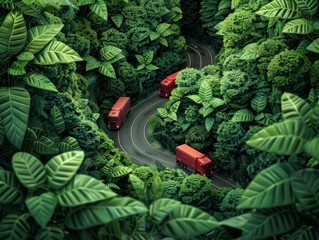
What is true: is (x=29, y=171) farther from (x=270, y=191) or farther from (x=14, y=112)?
(x=270, y=191)

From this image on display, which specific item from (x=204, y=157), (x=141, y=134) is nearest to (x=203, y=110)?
(x=204, y=157)

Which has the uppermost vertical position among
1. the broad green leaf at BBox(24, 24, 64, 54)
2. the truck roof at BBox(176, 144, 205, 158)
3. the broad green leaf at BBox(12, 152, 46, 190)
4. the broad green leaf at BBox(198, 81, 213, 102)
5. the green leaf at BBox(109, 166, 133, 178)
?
the broad green leaf at BBox(24, 24, 64, 54)

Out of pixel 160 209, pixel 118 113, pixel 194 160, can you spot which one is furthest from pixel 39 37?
pixel 118 113

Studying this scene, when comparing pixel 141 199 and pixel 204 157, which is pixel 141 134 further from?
pixel 141 199

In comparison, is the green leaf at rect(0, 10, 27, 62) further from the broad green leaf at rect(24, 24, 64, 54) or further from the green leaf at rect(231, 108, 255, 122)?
the green leaf at rect(231, 108, 255, 122)

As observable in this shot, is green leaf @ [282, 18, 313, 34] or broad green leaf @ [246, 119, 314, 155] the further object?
green leaf @ [282, 18, 313, 34]

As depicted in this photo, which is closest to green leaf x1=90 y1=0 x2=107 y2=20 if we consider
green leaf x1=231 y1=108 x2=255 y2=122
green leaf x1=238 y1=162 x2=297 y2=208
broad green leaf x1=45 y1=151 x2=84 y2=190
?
green leaf x1=231 y1=108 x2=255 y2=122
